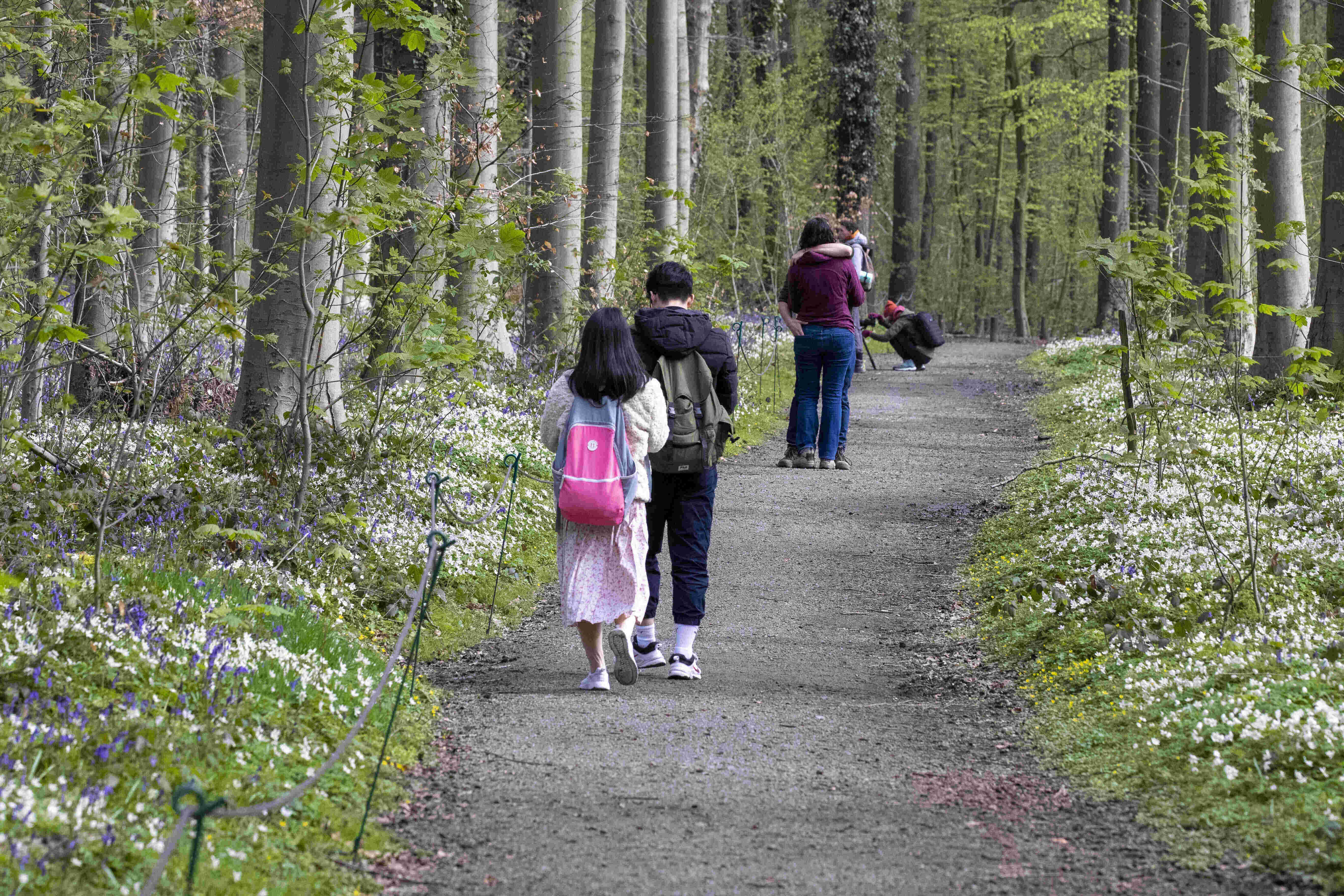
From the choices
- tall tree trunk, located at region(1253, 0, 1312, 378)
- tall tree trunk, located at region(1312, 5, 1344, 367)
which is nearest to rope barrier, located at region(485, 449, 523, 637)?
tall tree trunk, located at region(1312, 5, 1344, 367)

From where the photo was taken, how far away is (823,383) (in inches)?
449

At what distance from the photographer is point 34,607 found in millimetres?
4695

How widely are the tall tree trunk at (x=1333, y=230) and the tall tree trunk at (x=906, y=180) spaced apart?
17.9 metres

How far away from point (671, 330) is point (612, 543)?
111 cm

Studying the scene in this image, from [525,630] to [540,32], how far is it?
7.71m

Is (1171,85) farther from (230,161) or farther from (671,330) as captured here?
(671,330)

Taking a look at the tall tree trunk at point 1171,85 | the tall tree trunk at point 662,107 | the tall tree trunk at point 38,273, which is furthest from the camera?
the tall tree trunk at point 1171,85

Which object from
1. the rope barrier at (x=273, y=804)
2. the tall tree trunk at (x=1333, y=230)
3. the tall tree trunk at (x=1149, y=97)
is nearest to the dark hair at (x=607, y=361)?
the rope barrier at (x=273, y=804)

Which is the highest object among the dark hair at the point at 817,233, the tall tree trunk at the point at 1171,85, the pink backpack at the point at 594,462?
the tall tree trunk at the point at 1171,85

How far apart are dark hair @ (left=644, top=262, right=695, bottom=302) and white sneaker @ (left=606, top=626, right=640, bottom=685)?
1708mm

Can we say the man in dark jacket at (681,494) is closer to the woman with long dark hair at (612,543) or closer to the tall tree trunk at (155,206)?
the woman with long dark hair at (612,543)

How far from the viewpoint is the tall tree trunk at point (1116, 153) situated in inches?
964

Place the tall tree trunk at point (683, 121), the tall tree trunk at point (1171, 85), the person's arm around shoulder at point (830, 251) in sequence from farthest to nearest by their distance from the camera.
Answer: the tall tree trunk at point (1171, 85), the tall tree trunk at point (683, 121), the person's arm around shoulder at point (830, 251)

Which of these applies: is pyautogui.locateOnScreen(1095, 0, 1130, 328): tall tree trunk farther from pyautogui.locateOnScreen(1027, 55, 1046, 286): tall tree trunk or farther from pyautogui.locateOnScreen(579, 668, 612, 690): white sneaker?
pyautogui.locateOnScreen(579, 668, 612, 690): white sneaker
